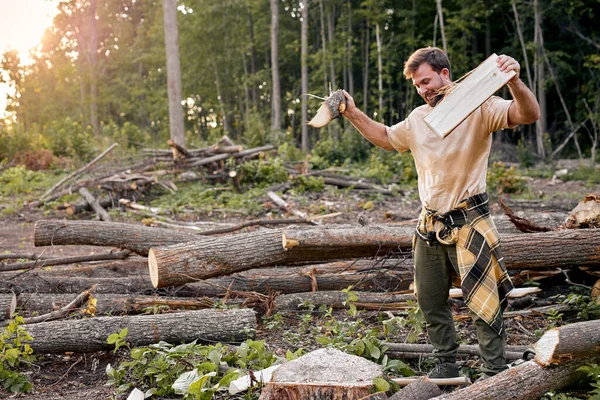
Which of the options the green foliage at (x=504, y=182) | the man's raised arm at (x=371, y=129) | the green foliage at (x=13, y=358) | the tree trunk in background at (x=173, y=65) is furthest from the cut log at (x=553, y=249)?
the tree trunk in background at (x=173, y=65)

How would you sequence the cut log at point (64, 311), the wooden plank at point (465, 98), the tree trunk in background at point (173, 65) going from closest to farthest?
the wooden plank at point (465, 98)
the cut log at point (64, 311)
the tree trunk in background at point (173, 65)

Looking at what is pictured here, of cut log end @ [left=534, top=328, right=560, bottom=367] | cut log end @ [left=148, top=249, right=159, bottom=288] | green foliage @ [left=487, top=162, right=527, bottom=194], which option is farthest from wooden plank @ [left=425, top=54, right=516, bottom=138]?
green foliage @ [left=487, top=162, right=527, bottom=194]

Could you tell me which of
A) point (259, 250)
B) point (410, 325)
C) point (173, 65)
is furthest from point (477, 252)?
point (173, 65)

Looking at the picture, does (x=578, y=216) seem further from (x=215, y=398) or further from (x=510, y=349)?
(x=215, y=398)

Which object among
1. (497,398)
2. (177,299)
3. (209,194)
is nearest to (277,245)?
(177,299)

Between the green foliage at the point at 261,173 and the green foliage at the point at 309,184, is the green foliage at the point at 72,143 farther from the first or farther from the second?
the green foliage at the point at 309,184

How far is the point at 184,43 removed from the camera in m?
33.6

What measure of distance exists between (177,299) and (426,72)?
3046mm

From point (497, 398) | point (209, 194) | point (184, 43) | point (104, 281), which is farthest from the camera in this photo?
point (184, 43)

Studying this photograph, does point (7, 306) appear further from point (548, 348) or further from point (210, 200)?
point (210, 200)

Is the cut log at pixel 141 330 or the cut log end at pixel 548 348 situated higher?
the cut log end at pixel 548 348

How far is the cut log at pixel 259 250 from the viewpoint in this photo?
482 cm

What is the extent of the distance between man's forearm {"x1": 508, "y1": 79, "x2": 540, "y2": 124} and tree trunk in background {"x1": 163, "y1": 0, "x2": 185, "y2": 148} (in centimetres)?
1356

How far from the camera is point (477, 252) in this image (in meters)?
3.19
